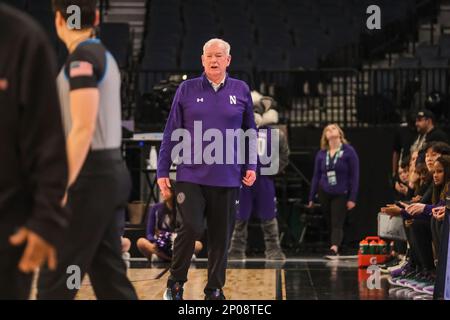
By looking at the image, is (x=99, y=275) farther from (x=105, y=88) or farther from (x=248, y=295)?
(x=248, y=295)

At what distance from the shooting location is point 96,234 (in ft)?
12.8

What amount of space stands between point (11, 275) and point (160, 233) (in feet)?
21.4

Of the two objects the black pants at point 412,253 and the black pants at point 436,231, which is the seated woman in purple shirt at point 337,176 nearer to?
the black pants at point 412,253

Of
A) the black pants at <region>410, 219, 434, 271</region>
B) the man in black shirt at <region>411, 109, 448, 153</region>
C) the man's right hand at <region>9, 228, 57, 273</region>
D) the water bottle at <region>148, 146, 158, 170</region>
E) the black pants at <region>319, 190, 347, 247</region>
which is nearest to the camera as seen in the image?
the man's right hand at <region>9, 228, 57, 273</region>

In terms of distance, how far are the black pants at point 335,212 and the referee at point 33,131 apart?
26.5 feet

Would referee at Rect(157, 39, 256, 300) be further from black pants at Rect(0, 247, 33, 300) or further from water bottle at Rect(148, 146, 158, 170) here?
water bottle at Rect(148, 146, 158, 170)

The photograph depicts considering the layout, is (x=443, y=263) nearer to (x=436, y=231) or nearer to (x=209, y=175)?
(x=436, y=231)

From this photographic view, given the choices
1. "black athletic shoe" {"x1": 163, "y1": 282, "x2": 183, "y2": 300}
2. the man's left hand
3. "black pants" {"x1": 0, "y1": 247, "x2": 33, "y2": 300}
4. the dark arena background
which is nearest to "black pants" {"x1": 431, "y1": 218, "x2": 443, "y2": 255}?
the dark arena background

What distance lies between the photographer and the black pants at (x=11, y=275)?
9.99 feet

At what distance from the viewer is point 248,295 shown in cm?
689

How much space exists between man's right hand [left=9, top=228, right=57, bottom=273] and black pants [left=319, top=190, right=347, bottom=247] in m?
8.09

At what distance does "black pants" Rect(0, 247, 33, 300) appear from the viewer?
3045 mm
